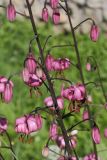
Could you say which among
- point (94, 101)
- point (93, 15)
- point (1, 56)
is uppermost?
point (93, 15)

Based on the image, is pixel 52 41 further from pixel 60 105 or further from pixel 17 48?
pixel 60 105

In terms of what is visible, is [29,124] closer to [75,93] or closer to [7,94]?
[7,94]

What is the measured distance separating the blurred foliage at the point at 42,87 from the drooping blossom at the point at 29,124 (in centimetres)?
176

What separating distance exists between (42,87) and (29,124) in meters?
3.40

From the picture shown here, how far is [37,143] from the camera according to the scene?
19.2 feet

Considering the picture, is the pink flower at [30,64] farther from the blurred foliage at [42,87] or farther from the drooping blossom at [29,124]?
the blurred foliage at [42,87]

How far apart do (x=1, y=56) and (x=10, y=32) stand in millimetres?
802

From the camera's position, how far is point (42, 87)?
→ 675cm

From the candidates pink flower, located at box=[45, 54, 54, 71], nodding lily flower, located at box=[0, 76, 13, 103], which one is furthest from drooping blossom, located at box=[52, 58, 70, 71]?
nodding lily flower, located at box=[0, 76, 13, 103]

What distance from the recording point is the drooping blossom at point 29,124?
3365mm

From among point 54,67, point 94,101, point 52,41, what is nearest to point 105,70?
point 94,101

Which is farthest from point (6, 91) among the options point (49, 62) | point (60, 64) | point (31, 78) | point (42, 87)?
point (42, 87)

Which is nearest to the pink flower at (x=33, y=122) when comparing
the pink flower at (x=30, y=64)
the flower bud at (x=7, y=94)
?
the flower bud at (x=7, y=94)

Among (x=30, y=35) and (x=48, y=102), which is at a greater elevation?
(x=30, y=35)
